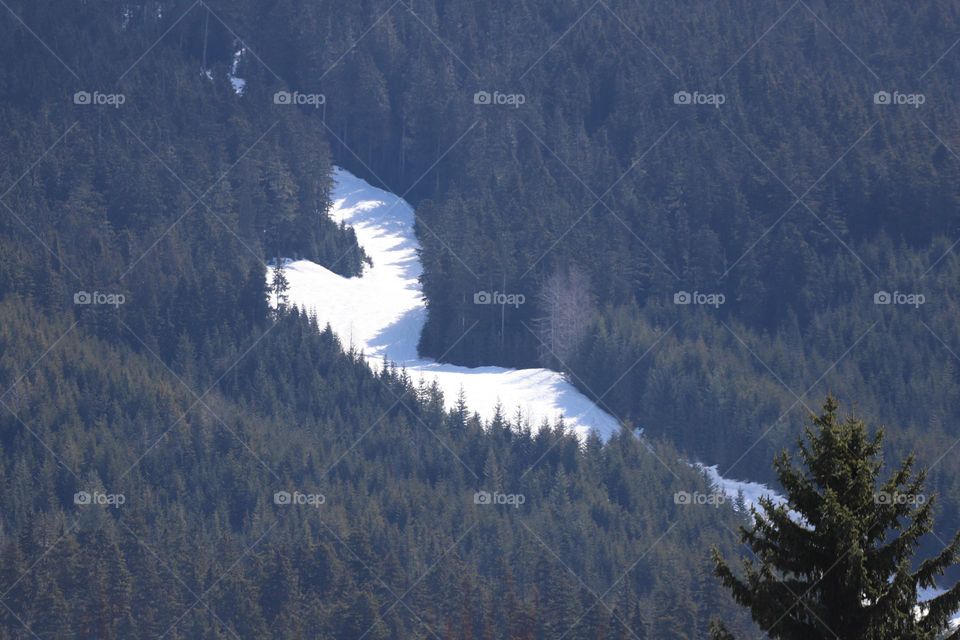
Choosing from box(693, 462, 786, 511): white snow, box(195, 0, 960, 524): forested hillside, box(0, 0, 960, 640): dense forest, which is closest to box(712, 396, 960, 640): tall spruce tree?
box(0, 0, 960, 640): dense forest

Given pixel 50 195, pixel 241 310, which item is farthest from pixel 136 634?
pixel 50 195

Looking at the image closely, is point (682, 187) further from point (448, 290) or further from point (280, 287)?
point (280, 287)

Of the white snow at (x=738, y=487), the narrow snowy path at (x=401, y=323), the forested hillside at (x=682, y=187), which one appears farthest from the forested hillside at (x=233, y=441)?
the forested hillside at (x=682, y=187)

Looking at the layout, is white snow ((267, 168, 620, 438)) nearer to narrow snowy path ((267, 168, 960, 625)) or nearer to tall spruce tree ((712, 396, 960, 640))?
narrow snowy path ((267, 168, 960, 625))

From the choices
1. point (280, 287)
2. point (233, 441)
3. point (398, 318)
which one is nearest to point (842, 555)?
point (233, 441)

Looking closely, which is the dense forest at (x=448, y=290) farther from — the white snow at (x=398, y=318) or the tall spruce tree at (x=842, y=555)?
the tall spruce tree at (x=842, y=555)

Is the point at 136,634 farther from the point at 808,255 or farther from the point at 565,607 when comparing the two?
the point at 808,255
